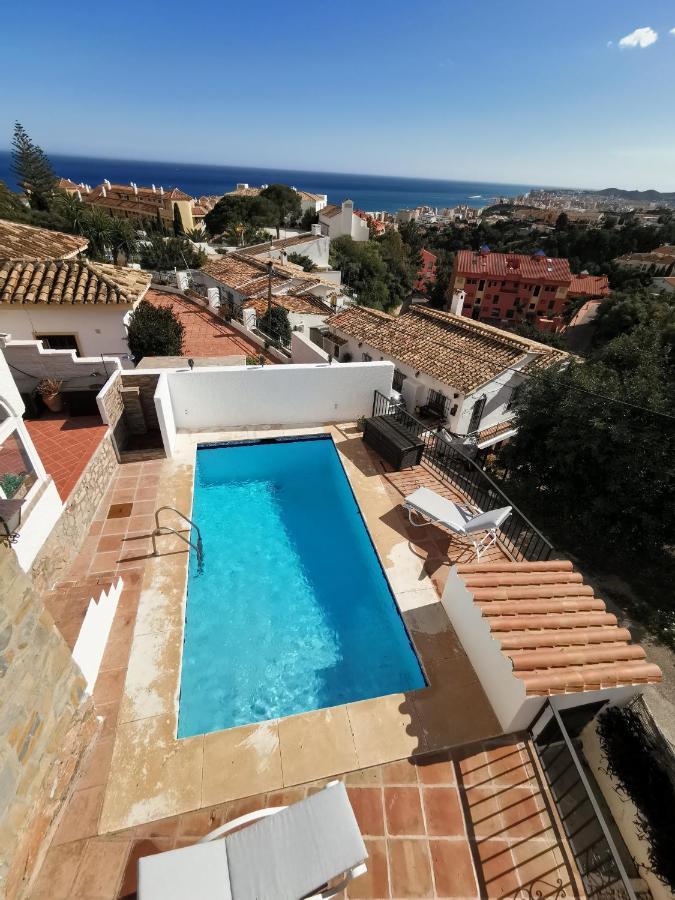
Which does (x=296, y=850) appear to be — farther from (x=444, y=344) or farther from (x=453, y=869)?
(x=444, y=344)

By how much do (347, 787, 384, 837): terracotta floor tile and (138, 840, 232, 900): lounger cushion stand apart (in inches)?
62.9

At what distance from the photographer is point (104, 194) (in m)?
79.7

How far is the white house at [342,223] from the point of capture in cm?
5938

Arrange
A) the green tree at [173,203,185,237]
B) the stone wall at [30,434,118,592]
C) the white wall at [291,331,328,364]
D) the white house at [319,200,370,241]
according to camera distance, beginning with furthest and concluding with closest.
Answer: the green tree at [173,203,185,237]
the white house at [319,200,370,241]
the white wall at [291,331,328,364]
the stone wall at [30,434,118,592]

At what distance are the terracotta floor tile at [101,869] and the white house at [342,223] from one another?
215 feet

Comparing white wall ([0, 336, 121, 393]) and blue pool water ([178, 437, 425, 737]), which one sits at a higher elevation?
white wall ([0, 336, 121, 393])

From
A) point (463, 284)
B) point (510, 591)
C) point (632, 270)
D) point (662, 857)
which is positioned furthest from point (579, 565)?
point (632, 270)

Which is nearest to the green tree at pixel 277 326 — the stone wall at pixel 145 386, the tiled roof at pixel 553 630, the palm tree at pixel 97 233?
the stone wall at pixel 145 386

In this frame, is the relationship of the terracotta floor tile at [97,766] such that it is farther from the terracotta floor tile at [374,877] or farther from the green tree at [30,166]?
the green tree at [30,166]

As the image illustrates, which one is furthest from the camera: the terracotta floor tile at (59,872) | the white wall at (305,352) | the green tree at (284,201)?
the green tree at (284,201)

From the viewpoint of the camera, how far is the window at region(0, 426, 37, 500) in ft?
19.5

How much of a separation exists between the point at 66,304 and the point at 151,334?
2.60 metres

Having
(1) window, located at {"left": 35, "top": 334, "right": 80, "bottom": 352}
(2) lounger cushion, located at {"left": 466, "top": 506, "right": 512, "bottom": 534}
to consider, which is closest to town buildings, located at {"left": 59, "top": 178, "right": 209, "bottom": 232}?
(1) window, located at {"left": 35, "top": 334, "right": 80, "bottom": 352}

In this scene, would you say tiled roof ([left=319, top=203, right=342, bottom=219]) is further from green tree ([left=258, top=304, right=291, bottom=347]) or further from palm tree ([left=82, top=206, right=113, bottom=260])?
green tree ([left=258, top=304, right=291, bottom=347])
